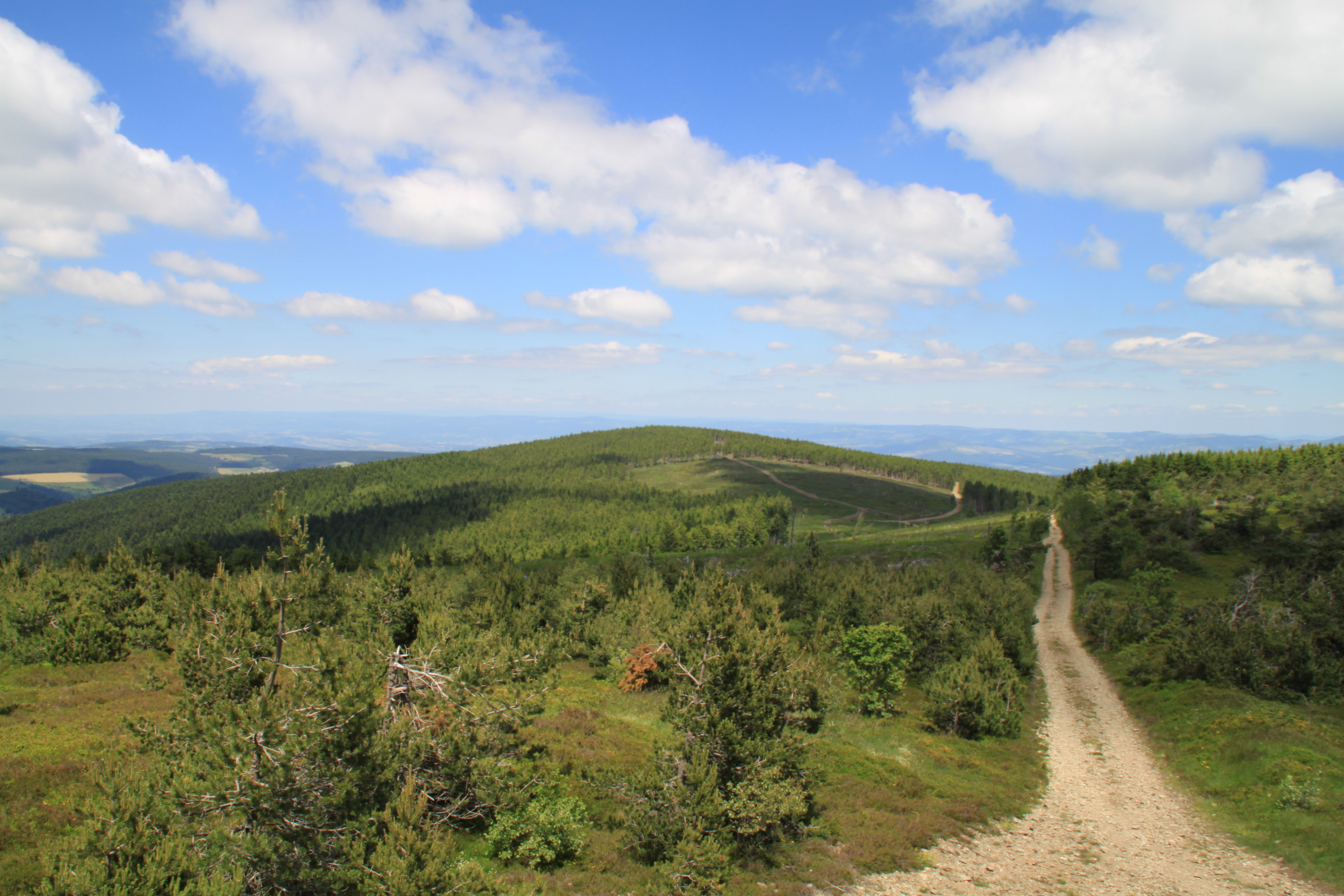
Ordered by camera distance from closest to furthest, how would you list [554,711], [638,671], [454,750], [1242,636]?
[454,750] < [554,711] < [1242,636] < [638,671]

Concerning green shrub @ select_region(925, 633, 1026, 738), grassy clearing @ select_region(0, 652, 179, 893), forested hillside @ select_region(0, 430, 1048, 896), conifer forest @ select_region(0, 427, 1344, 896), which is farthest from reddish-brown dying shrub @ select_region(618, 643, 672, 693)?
grassy clearing @ select_region(0, 652, 179, 893)

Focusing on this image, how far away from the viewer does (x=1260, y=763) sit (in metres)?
32.2

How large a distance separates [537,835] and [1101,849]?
24685mm

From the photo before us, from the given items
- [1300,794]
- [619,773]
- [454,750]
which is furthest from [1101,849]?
[454,750]

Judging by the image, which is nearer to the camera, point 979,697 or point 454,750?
point 454,750

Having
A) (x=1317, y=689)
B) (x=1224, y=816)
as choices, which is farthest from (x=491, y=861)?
(x=1317, y=689)

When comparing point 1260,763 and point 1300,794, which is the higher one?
point 1300,794

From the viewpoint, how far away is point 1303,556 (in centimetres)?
7950

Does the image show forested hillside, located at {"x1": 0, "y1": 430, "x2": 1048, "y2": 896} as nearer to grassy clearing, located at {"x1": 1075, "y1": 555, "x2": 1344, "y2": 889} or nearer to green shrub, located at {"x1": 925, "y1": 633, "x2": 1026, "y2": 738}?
green shrub, located at {"x1": 925, "y1": 633, "x2": 1026, "y2": 738}

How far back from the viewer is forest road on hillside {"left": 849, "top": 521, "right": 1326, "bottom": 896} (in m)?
22.8

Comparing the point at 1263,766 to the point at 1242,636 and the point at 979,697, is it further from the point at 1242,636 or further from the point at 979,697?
the point at 1242,636

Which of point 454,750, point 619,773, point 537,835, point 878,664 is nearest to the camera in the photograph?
point 454,750

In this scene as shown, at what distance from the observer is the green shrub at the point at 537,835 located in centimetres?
2052

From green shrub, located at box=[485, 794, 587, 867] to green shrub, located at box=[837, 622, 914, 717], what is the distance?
30.2 metres
